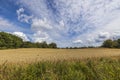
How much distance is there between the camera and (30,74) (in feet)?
21.3

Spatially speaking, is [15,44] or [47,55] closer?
[47,55]

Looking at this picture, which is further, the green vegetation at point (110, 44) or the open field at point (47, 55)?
the green vegetation at point (110, 44)

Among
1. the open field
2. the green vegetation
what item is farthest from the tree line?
the open field

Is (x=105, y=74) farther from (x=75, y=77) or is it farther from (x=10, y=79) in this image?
(x=10, y=79)

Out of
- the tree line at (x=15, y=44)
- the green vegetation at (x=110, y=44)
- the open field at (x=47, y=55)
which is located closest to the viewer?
the open field at (x=47, y=55)

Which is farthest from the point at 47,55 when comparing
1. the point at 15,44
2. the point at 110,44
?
the point at 15,44

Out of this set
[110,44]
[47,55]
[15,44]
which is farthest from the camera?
[15,44]

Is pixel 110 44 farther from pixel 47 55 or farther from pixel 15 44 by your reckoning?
pixel 47 55

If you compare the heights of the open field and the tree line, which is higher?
the tree line

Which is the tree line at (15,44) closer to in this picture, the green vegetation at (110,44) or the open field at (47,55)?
the green vegetation at (110,44)

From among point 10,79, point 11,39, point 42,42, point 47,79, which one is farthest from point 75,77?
point 11,39

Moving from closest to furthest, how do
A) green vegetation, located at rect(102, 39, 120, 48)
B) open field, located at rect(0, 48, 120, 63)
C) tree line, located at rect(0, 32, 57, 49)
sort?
open field, located at rect(0, 48, 120, 63)
tree line, located at rect(0, 32, 57, 49)
green vegetation, located at rect(102, 39, 120, 48)

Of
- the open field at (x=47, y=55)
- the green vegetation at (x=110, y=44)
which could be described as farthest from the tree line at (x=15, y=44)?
the open field at (x=47, y=55)

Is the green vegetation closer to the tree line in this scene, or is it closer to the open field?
the tree line
